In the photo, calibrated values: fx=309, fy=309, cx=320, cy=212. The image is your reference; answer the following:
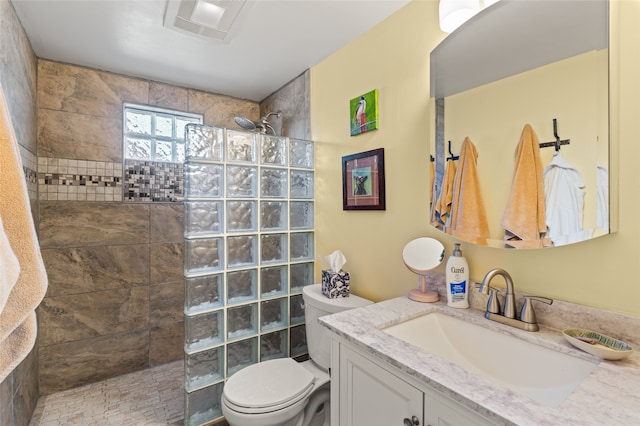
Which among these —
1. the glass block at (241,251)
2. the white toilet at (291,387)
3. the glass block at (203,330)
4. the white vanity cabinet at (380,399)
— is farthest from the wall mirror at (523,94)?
the glass block at (203,330)

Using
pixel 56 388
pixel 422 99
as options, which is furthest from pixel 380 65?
pixel 56 388

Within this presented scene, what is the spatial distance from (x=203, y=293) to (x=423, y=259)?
1.18 metres

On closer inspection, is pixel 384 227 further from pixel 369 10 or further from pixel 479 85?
pixel 369 10

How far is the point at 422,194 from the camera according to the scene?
4.70 feet

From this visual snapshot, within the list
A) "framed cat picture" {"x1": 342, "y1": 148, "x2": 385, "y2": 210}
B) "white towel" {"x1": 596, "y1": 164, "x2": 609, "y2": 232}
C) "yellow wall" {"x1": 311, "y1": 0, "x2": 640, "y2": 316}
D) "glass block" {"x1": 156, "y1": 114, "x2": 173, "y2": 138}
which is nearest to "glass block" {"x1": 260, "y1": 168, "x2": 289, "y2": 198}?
"yellow wall" {"x1": 311, "y1": 0, "x2": 640, "y2": 316}

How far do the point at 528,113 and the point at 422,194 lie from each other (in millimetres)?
510

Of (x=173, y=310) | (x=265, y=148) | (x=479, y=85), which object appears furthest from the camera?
(x=173, y=310)

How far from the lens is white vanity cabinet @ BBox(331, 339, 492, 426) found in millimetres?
727

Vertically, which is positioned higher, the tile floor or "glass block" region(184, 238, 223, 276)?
"glass block" region(184, 238, 223, 276)

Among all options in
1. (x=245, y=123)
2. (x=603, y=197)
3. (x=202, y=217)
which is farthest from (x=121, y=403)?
(x=603, y=197)

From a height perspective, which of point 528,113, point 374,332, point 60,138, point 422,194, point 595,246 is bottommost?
point 374,332

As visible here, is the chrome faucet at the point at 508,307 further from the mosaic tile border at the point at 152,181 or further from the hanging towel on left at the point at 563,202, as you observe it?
the mosaic tile border at the point at 152,181

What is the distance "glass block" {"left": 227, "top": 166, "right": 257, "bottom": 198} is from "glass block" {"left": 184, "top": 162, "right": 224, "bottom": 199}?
5 centimetres

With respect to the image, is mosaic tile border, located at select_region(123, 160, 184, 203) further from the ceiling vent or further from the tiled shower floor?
the tiled shower floor
